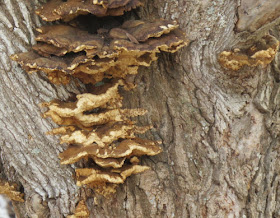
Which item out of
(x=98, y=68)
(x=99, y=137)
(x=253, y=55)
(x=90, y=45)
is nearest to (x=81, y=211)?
(x=99, y=137)

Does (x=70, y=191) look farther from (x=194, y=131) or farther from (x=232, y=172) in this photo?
(x=232, y=172)

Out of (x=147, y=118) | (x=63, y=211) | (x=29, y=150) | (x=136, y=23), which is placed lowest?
(x=63, y=211)

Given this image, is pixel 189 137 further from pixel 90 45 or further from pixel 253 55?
pixel 90 45

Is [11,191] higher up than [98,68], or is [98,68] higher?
[98,68]

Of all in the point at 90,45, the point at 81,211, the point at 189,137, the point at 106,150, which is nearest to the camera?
the point at 90,45

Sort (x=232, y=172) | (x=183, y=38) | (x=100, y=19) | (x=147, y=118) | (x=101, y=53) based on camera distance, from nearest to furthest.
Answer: (x=101, y=53), (x=183, y=38), (x=100, y=19), (x=232, y=172), (x=147, y=118)

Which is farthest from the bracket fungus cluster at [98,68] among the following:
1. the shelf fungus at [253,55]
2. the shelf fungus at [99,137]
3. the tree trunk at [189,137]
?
the shelf fungus at [253,55]

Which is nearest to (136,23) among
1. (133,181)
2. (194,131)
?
(194,131)
